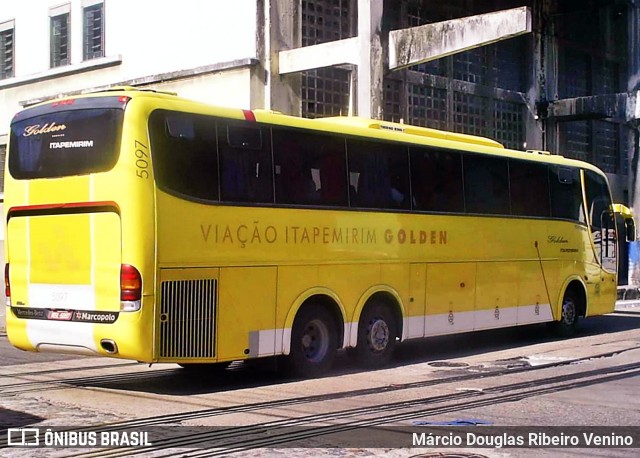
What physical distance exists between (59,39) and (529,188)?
14.2 m

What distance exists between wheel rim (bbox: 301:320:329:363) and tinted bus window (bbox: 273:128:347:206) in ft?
5.26

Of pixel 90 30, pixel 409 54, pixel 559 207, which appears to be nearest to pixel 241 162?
pixel 559 207

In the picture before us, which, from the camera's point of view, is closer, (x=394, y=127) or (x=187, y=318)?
(x=187, y=318)

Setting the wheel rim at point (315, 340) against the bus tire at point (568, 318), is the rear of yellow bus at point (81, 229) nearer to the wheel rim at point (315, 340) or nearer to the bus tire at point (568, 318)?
the wheel rim at point (315, 340)

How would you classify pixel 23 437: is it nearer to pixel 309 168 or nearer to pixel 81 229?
pixel 81 229

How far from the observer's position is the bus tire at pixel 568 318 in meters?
18.2

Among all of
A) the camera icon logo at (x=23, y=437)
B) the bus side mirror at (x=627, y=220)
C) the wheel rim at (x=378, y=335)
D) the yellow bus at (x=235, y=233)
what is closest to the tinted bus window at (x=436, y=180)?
the yellow bus at (x=235, y=233)

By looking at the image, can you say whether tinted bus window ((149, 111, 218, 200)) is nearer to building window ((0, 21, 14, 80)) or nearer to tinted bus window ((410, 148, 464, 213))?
tinted bus window ((410, 148, 464, 213))

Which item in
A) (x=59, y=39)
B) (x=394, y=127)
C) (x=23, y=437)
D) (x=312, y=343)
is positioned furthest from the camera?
(x=59, y=39)

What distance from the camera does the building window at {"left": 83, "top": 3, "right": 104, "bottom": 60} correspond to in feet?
81.1

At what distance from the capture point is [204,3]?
22.2 metres

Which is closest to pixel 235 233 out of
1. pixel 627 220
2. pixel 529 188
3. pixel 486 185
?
pixel 486 185

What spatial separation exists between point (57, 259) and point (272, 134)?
3.02 m

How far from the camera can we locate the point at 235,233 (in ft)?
39.4
